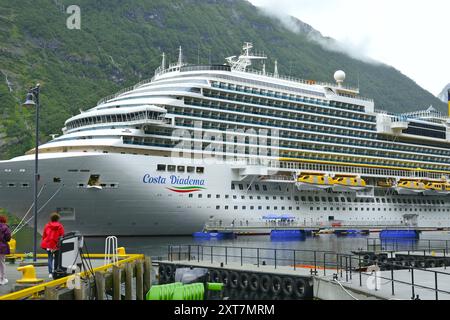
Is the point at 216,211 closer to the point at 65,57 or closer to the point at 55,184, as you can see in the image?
the point at 55,184

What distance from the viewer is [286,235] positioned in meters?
51.0

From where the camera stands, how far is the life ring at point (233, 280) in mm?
22469

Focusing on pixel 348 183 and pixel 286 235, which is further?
A: pixel 348 183

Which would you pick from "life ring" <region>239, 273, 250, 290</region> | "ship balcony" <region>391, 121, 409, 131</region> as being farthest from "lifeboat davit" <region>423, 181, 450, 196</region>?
"life ring" <region>239, 273, 250, 290</region>

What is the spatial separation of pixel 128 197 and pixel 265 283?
23683 millimetres

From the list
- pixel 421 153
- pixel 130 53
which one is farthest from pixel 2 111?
pixel 421 153

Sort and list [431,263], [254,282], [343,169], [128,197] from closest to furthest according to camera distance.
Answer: [254,282] < [431,263] < [128,197] < [343,169]

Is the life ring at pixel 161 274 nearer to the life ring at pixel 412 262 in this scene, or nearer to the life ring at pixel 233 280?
the life ring at pixel 233 280

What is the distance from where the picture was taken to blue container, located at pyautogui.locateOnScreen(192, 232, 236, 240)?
1825 inches

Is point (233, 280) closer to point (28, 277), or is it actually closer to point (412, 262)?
point (412, 262)

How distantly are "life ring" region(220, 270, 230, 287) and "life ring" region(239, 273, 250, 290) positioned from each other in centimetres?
59

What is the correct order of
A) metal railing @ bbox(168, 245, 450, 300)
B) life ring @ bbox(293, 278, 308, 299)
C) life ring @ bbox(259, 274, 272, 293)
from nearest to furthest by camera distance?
1. metal railing @ bbox(168, 245, 450, 300)
2. life ring @ bbox(293, 278, 308, 299)
3. life ring @ bbox(259, 274, 272, 293)

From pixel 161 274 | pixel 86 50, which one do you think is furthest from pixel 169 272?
pixel 86 50

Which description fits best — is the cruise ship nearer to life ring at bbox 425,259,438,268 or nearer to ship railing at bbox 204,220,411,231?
ship railing at bbox 204,220,411,231
